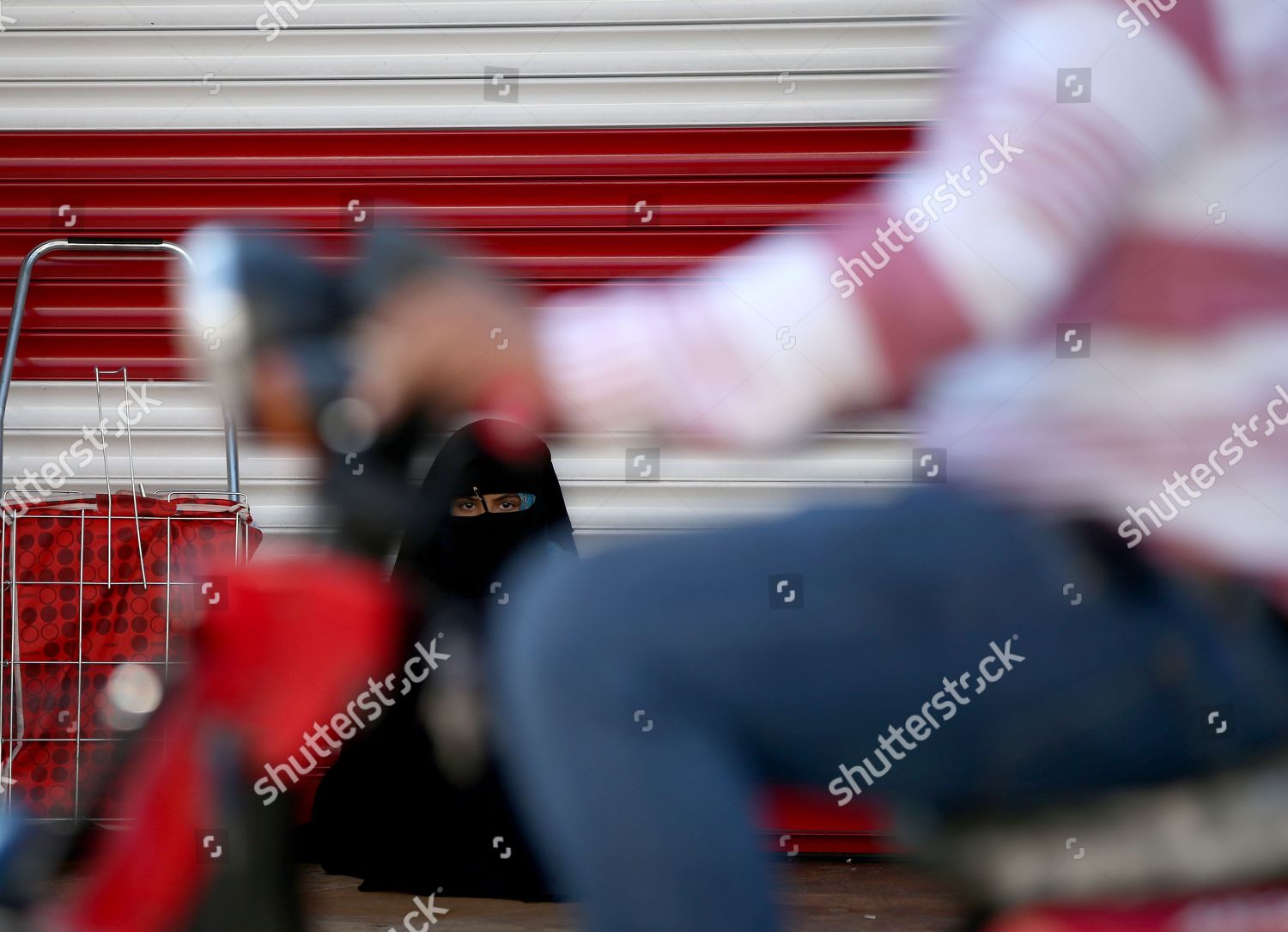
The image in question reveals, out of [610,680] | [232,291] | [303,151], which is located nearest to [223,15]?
[303,151]

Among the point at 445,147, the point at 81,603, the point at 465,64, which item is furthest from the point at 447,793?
the point at 465,64

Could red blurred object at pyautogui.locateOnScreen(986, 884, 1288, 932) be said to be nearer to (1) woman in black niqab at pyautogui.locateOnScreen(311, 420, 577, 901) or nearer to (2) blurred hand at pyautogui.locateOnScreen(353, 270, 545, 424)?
(2) blurred hand at pyautogui.locateOnScreen(353, 270, 545, 424)

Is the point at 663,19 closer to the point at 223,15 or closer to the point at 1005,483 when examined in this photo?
the point at 223,15

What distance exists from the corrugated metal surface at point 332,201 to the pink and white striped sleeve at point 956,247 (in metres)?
2.89

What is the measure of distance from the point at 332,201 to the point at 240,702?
121 inches

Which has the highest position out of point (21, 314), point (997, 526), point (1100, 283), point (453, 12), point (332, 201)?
point (453, 12)

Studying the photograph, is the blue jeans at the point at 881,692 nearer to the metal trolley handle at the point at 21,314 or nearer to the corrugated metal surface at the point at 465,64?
the metal trolley handle at the point at 21,314

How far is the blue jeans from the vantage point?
49 centimetres

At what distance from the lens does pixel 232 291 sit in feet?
2.22

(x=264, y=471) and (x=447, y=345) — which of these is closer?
(x=447, y=345)

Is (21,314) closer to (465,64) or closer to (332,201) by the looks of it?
(332,201)

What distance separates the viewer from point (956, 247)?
0.53 m

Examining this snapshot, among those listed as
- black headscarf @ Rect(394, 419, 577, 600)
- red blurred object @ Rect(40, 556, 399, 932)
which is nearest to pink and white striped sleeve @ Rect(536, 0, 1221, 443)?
red blurred object @ Rect(40, 556, 399, 932)

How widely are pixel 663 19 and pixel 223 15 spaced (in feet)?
4.57
